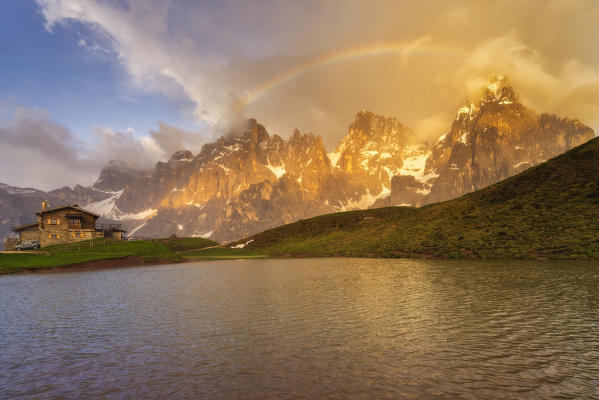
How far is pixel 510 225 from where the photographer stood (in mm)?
64875

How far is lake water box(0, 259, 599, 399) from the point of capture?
9891 mm

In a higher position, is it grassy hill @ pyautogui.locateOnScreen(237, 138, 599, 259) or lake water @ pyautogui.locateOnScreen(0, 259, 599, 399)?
grassy hill @ pyautogui.locateOnScreen(237, 138, 599, 259)

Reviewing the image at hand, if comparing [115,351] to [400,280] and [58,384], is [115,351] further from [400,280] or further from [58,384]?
[400,280]

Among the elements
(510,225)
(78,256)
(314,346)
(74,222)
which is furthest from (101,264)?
(510,225)

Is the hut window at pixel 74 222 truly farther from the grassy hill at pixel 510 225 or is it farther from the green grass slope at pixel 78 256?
the grassy hill at pixel 510 225

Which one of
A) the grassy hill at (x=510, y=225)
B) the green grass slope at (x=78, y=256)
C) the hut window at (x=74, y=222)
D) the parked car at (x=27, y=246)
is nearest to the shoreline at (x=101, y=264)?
the green grass slope at (x=78, y=256)

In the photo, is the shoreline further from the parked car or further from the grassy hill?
the parked car

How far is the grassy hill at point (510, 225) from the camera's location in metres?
53.7

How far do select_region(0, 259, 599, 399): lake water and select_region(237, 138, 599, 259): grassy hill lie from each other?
34143mm

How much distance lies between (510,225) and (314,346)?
65.7 metres

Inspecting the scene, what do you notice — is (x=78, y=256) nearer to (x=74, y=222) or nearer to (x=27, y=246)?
(x=27, y=246)

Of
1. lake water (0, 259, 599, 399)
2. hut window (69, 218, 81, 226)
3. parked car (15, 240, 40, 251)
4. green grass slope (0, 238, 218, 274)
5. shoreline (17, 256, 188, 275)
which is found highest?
hut window (69, 218, 81, 226)

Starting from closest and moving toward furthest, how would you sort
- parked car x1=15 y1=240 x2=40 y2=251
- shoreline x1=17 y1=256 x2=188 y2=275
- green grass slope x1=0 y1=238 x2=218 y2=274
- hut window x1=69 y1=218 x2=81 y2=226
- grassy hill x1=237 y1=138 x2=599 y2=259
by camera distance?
grassy hill x1=237 y1=138 x2=599 y2=259, shoreline x1=17 y1=256 x2=188 y2=275, green grass slope x1=0 y1=238 x2=218 y2=274, parked car x1=15 y1=240 x2=40 y2=251, hut window x1=69 y1=218 x2=81 y2=226

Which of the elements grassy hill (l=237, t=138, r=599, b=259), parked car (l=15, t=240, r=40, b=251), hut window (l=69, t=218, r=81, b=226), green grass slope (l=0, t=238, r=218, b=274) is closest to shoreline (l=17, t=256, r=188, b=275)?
green grass slope (l=0, t=238, r=218, b=274)
